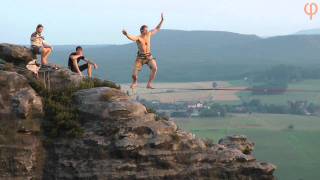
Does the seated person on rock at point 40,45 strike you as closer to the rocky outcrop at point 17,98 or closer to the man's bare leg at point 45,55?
the man's bare leg at point 45,55

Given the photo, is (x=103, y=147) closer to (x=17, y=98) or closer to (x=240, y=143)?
(x=17, y=98)

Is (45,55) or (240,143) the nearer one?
(45,55)

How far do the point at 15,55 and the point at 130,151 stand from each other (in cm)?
701

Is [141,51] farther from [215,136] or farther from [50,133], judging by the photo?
[215,136]

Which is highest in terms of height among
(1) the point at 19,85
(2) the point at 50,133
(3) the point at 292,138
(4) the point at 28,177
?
(1) the point at 19,85

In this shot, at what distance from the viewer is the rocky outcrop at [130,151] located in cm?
2030

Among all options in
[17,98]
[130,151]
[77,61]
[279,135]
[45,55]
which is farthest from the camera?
[279,135]

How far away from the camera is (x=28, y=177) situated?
2000cm

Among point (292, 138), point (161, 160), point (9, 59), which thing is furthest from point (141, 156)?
point (292, 138)

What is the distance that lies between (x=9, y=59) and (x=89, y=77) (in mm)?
3351

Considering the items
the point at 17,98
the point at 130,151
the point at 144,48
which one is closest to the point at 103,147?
the point at 130,151

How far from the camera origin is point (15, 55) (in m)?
24.0

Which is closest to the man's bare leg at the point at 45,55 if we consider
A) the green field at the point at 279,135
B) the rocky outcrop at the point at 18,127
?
the rocky outcrop at the point at 18,127

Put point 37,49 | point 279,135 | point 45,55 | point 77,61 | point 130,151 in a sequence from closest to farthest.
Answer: point 130,151, point 37,49, point 45,55, point 77,61, point 279,135
